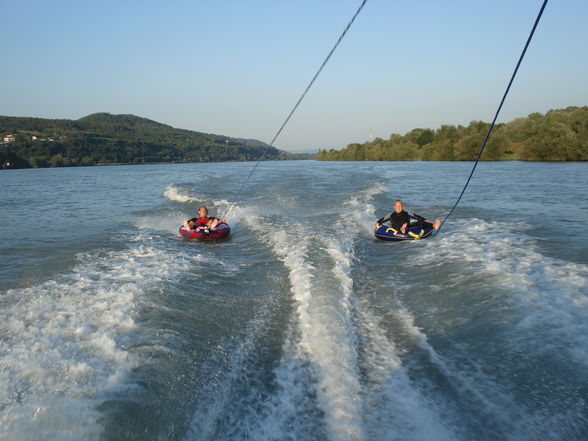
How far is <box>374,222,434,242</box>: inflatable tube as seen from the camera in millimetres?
10195

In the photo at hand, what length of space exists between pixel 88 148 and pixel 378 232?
101m

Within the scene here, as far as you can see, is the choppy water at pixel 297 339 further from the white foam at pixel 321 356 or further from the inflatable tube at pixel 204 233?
the inflatable tube at pixel 204 233

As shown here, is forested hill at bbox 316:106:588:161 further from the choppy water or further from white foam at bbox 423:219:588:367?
the choppy water

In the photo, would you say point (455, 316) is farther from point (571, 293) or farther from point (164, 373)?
point (164, 373)

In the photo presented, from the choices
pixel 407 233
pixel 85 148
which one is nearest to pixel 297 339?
pixel 407 233

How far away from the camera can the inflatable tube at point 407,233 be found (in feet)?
33.4

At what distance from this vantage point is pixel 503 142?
57.5 metres

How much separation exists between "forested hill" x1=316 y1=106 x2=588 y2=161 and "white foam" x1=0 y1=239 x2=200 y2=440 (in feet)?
175

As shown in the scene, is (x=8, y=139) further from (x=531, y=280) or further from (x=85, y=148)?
(x=531, y=280)

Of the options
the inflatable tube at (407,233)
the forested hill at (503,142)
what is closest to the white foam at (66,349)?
the inflatable tube at (407,233)

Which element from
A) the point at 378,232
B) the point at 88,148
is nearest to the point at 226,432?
the point at 378,232

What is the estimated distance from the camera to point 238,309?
561 cm

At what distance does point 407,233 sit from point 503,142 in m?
57.0

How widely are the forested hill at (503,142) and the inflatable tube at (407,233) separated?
4583 cm
